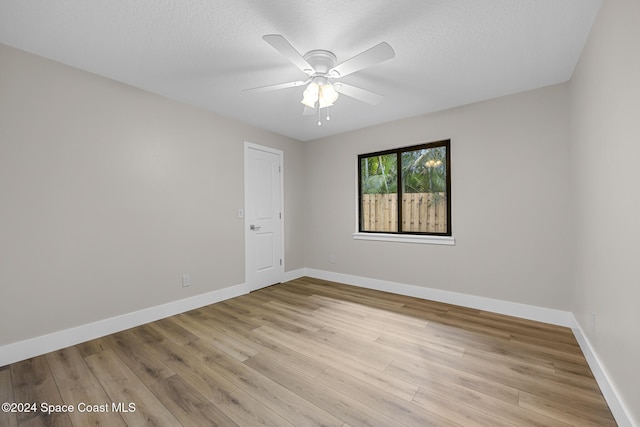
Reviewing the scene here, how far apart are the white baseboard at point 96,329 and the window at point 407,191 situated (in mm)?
2457

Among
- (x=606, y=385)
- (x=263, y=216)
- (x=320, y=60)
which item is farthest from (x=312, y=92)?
(x=606, y=385)

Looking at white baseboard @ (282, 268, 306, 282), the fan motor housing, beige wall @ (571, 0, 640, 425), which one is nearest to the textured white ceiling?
the fan motor housing

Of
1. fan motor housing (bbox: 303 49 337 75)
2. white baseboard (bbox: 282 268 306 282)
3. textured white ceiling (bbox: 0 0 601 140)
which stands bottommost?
white baseboard (bbox: 282 268 306 282)

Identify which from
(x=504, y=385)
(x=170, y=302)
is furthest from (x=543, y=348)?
(x=170, y=302)

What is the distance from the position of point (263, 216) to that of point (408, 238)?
214 cm

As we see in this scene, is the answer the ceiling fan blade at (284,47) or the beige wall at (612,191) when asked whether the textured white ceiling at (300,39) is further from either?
the beige wall at (612,191)

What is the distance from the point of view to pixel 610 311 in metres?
1.58

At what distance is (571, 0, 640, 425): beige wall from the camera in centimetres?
127

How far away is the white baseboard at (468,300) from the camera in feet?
8.79

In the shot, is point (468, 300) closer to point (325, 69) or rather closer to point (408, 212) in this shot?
point (408, 212)

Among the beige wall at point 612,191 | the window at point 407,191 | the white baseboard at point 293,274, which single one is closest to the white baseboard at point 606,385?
the beige wall at point 612,191

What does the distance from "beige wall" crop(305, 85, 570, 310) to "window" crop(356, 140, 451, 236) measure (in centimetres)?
14

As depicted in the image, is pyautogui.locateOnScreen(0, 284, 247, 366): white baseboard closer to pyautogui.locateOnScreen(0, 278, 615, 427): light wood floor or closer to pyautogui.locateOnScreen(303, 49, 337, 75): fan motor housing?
pyautogui.locateOnScreen(0, 278, 615, 427): light wood floor

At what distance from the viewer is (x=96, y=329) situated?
2.44m
